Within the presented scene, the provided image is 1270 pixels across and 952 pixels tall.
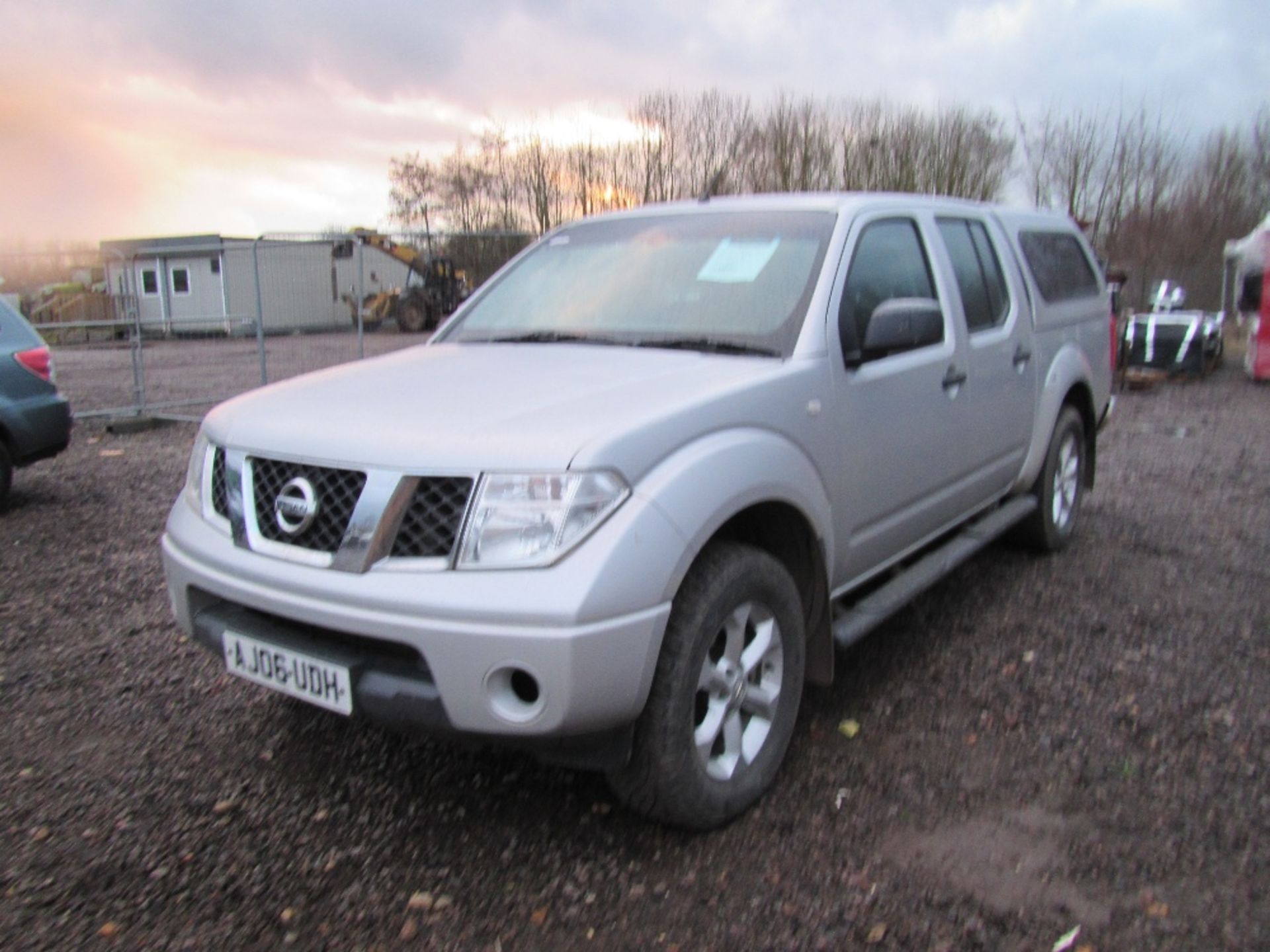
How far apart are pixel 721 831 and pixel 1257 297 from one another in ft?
49.6

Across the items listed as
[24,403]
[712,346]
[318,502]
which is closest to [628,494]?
[318,502]

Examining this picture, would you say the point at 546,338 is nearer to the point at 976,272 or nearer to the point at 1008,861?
the point at 976,272

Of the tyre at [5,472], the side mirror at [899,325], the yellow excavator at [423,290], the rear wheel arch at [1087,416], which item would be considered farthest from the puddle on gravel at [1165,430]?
the yellow excavator at [423,290]

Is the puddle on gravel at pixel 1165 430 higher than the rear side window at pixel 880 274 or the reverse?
the reverse

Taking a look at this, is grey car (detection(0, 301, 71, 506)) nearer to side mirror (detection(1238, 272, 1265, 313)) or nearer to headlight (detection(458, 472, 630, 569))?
headlight (detection(458, 472, 630, 569))

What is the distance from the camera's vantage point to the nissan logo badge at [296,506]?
2.54m

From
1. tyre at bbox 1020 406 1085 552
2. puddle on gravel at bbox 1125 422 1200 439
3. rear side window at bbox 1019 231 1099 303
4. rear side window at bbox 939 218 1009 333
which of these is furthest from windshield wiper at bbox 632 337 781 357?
puddle on gravel at bbox 1125 422 1200 439

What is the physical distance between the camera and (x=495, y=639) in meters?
2.25

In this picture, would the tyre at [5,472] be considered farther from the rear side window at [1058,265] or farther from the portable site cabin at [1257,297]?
the portable site cabin at [1257,297]

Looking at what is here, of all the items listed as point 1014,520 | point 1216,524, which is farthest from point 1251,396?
point 1014,520

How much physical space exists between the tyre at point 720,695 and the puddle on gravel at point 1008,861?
18.3 inches

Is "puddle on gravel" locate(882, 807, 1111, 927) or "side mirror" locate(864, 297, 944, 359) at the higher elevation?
"side mirror" locate(864, 297, 944, 359)

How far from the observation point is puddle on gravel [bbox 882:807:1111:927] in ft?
8.20

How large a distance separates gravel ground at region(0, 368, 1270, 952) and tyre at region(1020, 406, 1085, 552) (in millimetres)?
621
